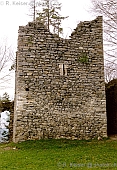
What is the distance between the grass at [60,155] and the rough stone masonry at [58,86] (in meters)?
0.58

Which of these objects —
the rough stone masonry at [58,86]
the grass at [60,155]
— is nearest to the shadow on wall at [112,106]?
the rough stone masonry at [58,86]

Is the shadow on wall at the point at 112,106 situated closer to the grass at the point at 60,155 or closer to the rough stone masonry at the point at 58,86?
the rough stone masonry at the point at 58,86

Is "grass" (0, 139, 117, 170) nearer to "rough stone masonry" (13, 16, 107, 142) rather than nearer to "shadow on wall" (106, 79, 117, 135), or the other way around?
"rough stone masonry" (13, 16, 107, 142)

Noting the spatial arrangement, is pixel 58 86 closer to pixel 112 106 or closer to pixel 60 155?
pixel 60 155

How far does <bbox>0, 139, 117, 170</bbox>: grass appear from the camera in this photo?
8797mm

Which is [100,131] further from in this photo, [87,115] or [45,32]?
[45,32]

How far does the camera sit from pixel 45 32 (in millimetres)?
13312

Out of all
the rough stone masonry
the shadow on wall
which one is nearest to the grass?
the rough stone masonry

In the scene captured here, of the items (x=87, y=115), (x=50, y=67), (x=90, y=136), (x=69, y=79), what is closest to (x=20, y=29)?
(x=50, y=67)

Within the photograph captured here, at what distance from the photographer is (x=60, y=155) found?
33.3 ft

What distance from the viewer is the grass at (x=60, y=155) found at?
8797 mm

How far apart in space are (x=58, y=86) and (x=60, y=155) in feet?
11.9

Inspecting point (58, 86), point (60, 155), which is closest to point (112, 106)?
point (58, 86)

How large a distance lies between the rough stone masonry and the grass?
58 centimetres
